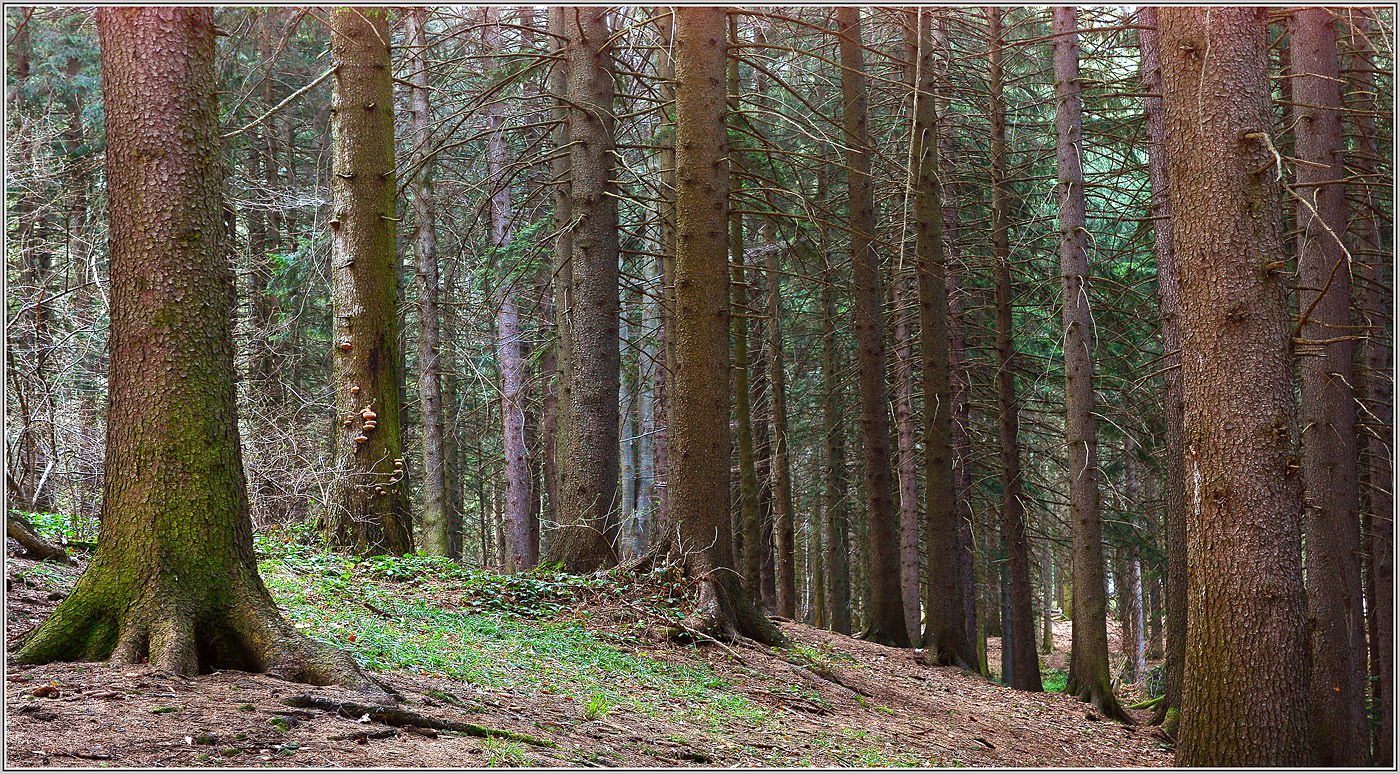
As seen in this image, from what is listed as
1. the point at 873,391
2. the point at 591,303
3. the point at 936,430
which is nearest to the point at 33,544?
the point at 591,303

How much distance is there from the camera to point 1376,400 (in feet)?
35.6

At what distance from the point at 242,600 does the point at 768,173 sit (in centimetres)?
1092

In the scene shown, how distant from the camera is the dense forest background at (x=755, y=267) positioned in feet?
30.9

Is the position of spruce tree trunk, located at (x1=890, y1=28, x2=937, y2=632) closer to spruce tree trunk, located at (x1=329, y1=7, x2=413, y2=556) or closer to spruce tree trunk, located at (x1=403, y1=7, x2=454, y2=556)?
spruce tree trunk, located at (x1=403, y1=7, x2=454, y2=556)

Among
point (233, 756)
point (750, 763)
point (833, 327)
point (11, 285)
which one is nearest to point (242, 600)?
point (233, 756)

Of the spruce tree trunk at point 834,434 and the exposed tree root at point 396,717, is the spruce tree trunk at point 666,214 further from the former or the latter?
the exposed tree root at point 396,717

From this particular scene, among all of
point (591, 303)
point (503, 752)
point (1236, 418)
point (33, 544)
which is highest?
point (591, 303)

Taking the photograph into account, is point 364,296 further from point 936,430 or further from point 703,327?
point 936,430

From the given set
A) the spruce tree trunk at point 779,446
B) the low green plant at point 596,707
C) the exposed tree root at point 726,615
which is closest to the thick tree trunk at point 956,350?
the spruce tree trunk at point 779,446

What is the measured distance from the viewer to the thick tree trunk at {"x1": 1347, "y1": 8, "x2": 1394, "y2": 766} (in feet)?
36.7

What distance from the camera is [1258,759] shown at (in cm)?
547

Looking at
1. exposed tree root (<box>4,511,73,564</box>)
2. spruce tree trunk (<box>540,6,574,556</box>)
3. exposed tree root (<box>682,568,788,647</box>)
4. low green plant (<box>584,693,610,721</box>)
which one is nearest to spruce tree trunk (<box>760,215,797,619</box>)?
spruce tree trunk (<box>540,6,574,556</box>)

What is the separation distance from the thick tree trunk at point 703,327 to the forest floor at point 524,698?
0.47 m

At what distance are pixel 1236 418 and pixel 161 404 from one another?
6086mm
